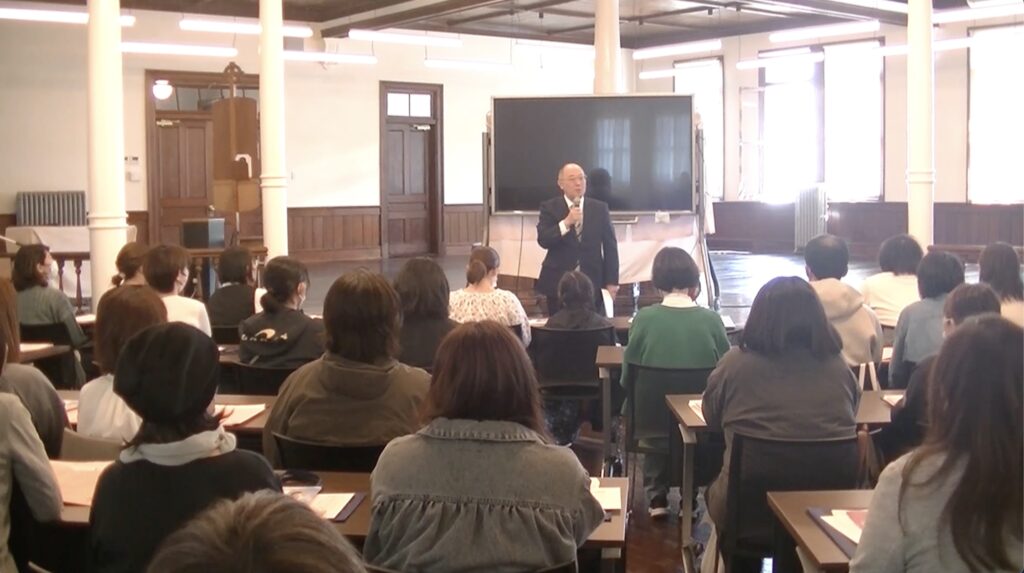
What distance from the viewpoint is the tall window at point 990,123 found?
15094mm

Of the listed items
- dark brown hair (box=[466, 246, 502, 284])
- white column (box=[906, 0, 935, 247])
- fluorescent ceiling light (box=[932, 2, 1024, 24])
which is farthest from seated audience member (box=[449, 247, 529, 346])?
fluorescent ceiling light (box=[932, 2, 1024, 24])

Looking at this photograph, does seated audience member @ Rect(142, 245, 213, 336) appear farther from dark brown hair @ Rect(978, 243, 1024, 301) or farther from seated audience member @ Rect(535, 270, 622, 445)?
dark brown hair @ Rect(978, 243, 1024, 301)

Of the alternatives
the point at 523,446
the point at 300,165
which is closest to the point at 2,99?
the point at 300,165

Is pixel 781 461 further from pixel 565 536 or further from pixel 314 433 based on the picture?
pixel 314 433

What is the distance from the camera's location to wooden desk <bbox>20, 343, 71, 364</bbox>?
5.05m

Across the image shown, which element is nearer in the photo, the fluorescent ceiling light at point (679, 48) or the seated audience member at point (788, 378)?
the seated audience member at point (788, 378)

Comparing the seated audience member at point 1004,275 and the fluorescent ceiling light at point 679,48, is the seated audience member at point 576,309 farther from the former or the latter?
the fluorescent ceiling light at point 679,48

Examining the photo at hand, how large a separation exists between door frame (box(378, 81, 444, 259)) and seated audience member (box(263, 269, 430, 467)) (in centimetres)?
1388

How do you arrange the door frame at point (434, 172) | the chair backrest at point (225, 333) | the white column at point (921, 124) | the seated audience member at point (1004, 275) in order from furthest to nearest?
the door frame at point (434, 172), the white column at point (921, 124), the chair backrest at point (225, 333), the seated audience member at point (1004, 275)

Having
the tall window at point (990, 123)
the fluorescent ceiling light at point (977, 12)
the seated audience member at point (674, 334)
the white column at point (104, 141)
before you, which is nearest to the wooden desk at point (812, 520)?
the seated audience member at point (674, 334)

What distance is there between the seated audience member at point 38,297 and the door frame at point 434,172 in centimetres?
1106

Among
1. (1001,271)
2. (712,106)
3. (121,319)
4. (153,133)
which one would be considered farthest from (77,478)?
(712,106)

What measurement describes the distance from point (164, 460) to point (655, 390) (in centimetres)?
263

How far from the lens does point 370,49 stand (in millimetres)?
16688
